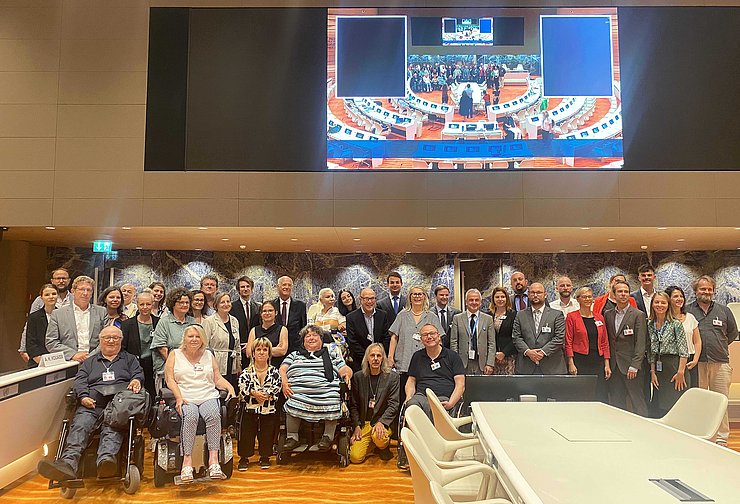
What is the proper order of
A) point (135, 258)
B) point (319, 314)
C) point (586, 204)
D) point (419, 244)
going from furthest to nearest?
point (135, 258) < point (419, 244) < point (586, 204) < point (319, 314)

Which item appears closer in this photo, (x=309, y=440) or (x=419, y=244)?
(x=309, y=440)

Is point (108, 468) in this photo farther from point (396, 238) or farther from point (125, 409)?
point (396, 238)

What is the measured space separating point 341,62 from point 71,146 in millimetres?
3491

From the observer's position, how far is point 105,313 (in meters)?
6.34

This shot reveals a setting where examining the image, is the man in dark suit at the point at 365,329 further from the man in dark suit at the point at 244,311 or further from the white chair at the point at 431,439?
the white chair at the point at 431,439

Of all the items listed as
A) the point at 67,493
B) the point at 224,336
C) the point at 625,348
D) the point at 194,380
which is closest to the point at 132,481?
the point at 67,493

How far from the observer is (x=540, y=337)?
6.44 metres

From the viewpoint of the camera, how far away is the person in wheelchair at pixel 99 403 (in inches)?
182

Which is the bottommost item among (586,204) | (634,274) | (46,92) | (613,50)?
(634,274)

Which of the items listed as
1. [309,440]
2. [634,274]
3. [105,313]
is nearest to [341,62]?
[105,313]

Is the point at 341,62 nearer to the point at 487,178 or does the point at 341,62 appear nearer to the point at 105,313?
the point at 487,178

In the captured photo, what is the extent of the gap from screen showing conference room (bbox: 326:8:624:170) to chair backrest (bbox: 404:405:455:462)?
4456 mm

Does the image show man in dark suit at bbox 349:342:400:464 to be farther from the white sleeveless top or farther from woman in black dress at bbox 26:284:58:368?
woman in black dress at bbox 26:284:58:368

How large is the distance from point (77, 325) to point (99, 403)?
1.49 metres
